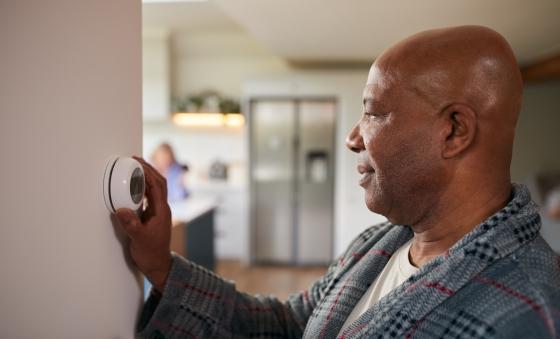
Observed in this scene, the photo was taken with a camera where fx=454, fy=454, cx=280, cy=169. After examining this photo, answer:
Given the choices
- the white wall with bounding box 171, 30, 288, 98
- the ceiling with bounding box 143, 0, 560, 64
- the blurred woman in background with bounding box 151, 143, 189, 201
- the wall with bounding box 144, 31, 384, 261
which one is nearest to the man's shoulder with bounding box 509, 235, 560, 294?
the ceiling with bounding box 143, 0, 560, 64

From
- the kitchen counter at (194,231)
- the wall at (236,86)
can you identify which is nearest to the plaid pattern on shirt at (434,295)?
the kitchen counter at (194,231)

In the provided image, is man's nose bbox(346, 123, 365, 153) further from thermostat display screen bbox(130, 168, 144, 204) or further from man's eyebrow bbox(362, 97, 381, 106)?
thermostat display screen bbox(130, 168, 144, 204)

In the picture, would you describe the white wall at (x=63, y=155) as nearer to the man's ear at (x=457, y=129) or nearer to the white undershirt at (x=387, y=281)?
the white undershirt at (x=387, y=281)

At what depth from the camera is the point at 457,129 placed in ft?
2.33

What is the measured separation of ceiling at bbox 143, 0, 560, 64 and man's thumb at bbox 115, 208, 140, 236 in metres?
0.70

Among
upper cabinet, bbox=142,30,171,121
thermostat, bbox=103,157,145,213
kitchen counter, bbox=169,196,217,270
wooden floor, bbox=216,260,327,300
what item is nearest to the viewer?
thermostat, bbox=103,157,145,213

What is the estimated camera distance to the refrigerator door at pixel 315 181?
14.5ft

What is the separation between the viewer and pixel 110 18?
0.71m

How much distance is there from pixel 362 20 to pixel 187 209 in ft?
6.19

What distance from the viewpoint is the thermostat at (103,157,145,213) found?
733mm

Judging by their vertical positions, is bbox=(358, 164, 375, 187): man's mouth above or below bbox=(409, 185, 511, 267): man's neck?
above

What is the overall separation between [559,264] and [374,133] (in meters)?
0.34

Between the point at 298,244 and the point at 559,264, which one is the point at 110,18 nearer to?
the point at 559,264

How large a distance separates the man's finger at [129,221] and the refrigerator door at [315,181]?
3.70 metres
